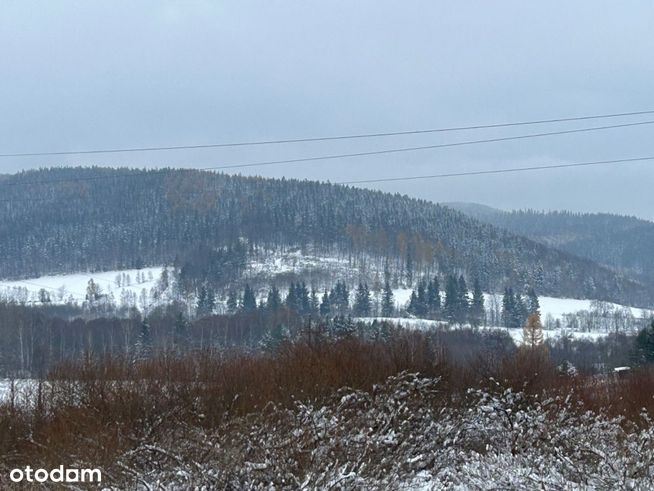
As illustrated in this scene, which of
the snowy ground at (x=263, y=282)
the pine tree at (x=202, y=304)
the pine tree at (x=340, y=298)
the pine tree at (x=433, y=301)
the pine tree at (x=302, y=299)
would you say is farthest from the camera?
the snowy ground at (x=263, y=282)

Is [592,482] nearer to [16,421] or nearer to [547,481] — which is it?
[547,481]

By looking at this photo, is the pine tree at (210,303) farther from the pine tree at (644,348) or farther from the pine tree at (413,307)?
the pine tree at (644,348)

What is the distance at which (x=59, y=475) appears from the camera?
1068 cm

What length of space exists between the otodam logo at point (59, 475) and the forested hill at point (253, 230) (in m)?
138

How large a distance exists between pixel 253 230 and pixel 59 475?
154109mm

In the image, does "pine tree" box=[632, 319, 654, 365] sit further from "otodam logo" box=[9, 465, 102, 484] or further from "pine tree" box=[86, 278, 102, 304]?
"pine tree" box=[86, 278, 102, 304]

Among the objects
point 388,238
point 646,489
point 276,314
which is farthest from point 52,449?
point 388,238

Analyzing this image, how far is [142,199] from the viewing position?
590 feet

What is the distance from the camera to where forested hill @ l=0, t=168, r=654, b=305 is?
15300cm

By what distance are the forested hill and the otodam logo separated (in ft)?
453

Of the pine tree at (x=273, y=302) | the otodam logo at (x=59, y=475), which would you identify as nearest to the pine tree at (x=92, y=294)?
the pine tree at (x=273, y=302)

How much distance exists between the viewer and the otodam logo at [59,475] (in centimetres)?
1005

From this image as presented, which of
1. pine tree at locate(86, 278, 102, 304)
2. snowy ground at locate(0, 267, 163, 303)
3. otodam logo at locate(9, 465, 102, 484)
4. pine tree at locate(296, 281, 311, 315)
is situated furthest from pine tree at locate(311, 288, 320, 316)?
otodam logo at locate(9, 465, 102, 484)

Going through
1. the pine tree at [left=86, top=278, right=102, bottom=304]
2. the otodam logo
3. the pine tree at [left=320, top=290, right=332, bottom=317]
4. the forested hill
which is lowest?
the pine tree at [left=320, top=290, right=332, bottom=317]
